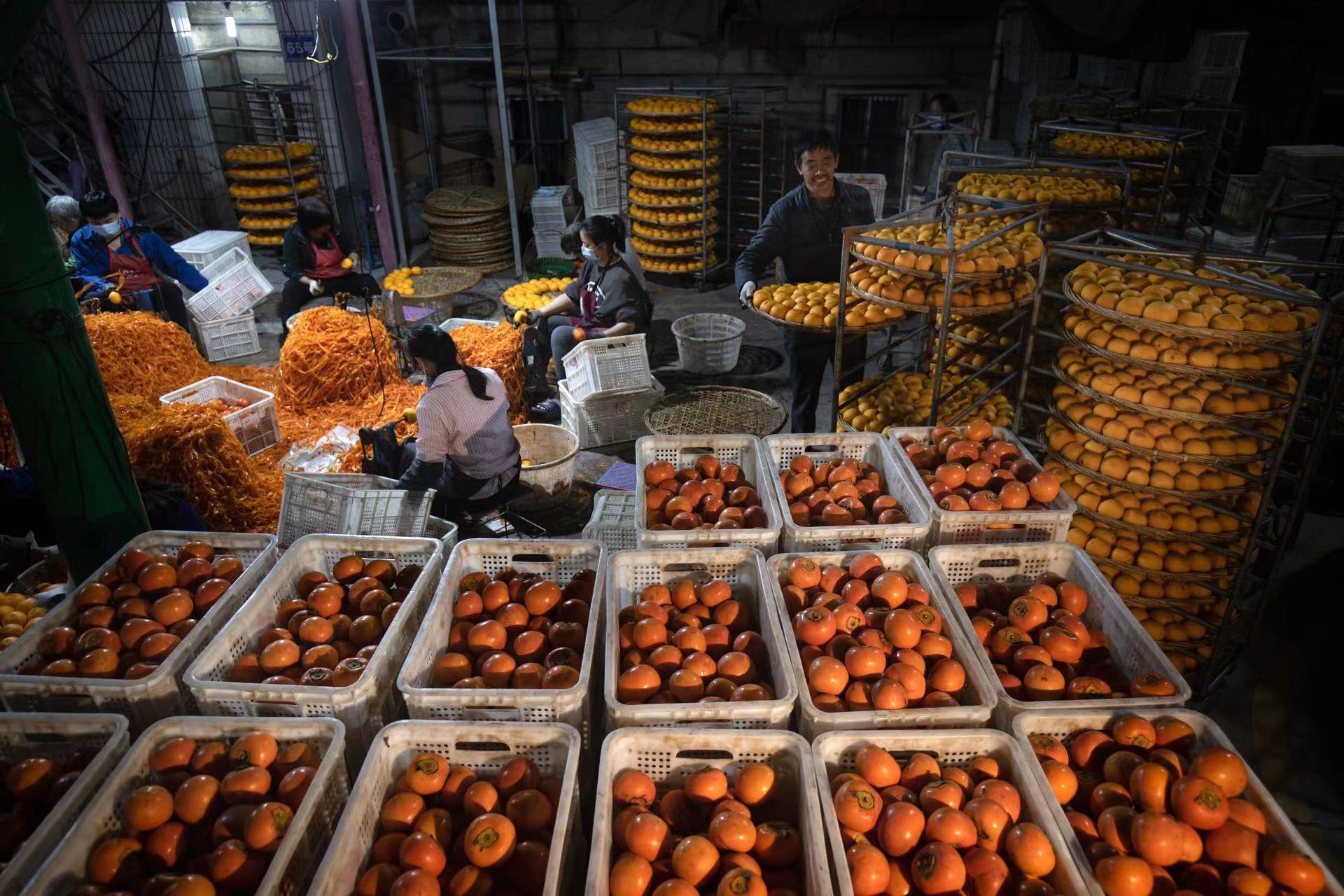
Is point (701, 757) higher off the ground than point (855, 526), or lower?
lower

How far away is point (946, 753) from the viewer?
8.14ft

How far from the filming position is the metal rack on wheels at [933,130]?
9.73 meters

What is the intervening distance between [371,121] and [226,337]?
3.51 m

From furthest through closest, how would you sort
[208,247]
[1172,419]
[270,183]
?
[270,183] < [208,247] < [1172,419]

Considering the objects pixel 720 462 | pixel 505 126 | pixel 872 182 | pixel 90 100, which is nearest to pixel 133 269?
pixel 90 100

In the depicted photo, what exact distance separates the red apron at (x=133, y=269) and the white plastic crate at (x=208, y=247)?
3.79 feet

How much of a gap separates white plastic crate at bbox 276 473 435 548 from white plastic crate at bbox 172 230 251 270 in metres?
5.82

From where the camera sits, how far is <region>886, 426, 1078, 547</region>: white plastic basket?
3.47 m

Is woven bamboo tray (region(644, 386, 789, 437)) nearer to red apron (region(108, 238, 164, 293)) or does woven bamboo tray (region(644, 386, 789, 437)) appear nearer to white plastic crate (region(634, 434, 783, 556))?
white plastic crate (region(634, 434, 783, 556))

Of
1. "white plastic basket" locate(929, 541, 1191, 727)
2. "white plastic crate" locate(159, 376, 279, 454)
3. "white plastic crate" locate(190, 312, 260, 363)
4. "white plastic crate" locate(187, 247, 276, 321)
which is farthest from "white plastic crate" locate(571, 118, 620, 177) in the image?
"white plastic basket" locate(929, 541, 1191, 727)

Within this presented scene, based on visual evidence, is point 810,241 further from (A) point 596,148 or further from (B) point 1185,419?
(A) point 596,148

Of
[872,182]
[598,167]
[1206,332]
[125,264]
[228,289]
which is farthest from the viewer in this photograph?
[598,167]

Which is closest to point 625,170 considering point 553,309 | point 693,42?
point 693,42

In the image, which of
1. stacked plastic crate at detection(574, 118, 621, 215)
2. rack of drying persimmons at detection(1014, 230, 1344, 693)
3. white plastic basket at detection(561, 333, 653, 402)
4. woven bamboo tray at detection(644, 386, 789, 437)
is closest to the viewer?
rack of drying persimmons at detection(1014, 230, 1344, 693)
